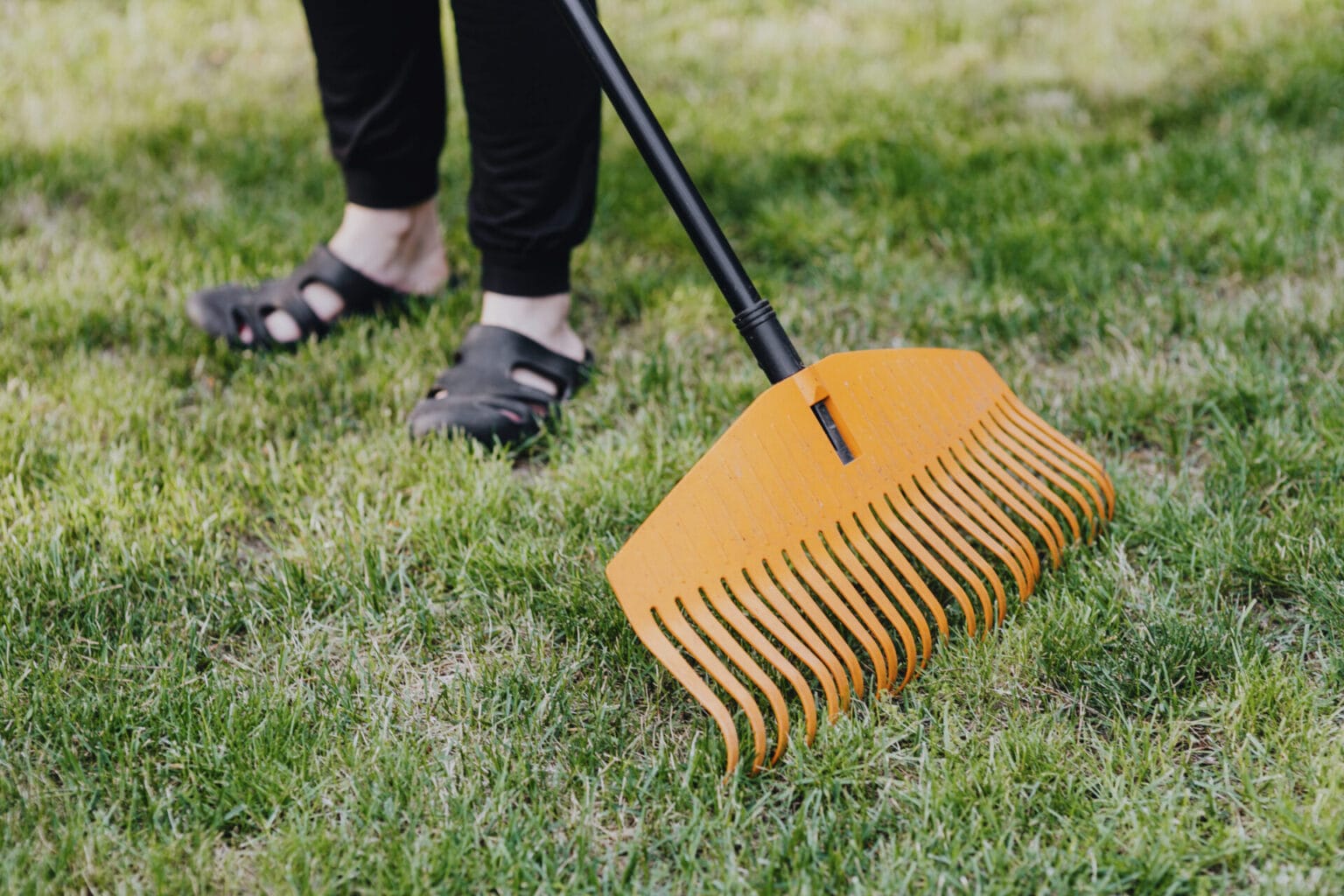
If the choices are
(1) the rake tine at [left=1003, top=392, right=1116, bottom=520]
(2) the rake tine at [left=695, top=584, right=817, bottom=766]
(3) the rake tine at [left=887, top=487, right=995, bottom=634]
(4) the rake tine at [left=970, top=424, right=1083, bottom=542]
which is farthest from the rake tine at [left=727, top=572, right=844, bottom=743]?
(1) the rake tine at [left=1003, top=392, right=1116, bottom=520]

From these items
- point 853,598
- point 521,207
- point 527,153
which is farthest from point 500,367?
point 853,598

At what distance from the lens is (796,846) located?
135 cm

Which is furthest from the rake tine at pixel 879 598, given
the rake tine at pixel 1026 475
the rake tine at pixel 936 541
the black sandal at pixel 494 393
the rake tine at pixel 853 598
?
the black sandal at pixel 494 393

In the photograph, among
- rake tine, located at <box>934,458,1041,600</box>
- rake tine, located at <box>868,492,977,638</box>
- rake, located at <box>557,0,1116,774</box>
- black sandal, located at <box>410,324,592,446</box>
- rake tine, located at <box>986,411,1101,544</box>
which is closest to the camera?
rake, located at <box>557,0,1116,774</box>

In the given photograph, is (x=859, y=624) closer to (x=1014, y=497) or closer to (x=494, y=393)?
(x=1014, y=497)

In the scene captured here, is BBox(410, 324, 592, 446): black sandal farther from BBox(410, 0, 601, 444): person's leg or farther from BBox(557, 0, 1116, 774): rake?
BBox(557, 0, 1116, 774): rake

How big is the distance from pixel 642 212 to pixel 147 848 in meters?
2.03

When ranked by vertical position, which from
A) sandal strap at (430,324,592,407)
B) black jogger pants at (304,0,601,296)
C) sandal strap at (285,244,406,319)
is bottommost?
sandal strap at (430,324,592,407)

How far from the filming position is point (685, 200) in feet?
5.52

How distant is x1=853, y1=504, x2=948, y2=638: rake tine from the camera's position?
5.13 feet

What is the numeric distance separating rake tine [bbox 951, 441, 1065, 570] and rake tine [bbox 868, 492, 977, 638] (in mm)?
167

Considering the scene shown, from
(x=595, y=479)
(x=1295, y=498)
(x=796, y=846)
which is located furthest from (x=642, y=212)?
(x=796, y=846)

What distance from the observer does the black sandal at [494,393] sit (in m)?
2.10

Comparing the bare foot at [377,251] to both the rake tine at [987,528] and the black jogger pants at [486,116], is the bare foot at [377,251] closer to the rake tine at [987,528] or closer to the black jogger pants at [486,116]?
the black jogger pants at [486,116]
